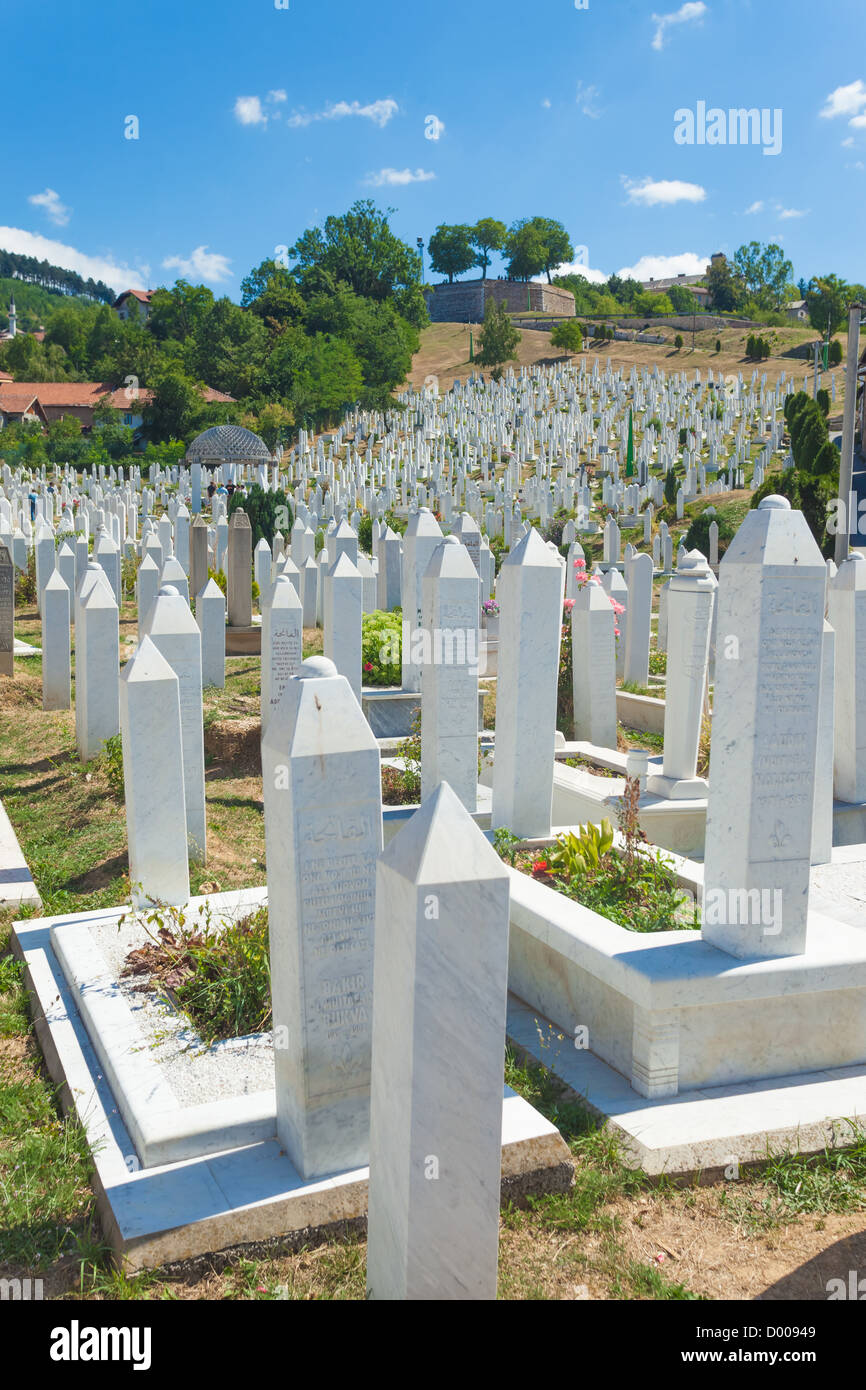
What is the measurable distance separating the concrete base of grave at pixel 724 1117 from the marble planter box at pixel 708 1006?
0.25 ft

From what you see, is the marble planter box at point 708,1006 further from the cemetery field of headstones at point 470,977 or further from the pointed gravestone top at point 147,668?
the pointed gravestone top at point 147,668

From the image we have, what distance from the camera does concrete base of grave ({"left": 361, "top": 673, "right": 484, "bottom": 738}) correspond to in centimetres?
1073

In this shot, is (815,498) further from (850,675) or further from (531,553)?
(531,553)

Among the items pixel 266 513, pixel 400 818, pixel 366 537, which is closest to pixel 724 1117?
pixel 400 818

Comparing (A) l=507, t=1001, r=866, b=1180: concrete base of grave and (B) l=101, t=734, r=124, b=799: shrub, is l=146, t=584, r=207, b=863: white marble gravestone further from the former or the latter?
(A) l=507, t=1001, r=866, b=1180: concrete base of grave

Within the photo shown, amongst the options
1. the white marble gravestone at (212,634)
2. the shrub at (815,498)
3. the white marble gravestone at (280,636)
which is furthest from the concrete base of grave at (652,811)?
the shrub at (815,498)

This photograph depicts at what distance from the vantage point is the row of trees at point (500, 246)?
11162 centimetres

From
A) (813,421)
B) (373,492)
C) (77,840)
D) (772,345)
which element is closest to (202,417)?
(373,492)

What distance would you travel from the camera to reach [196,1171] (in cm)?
346

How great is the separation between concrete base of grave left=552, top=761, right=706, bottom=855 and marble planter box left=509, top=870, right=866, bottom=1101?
2.80m

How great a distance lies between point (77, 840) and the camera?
736 cm

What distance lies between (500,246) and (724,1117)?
121338mm

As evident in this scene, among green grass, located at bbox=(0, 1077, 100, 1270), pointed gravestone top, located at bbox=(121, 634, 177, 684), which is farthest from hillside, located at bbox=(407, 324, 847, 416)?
green grass, located at bbox=(0, 1077, 100, 1270)
